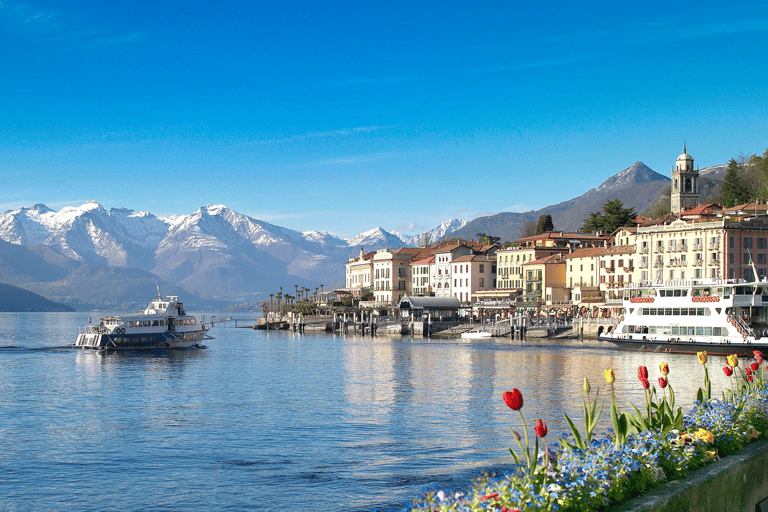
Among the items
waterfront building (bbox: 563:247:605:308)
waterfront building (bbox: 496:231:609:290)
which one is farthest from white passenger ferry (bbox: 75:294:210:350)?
waterfront building (bbox: 496:231:609:290)

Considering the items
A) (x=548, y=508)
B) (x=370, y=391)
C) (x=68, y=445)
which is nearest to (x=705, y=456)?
(x=548, y=508)

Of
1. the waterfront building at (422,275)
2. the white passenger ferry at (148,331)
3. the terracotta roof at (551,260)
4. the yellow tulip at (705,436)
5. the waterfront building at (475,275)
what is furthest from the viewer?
the waterfront building at (422,275)

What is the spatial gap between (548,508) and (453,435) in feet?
68.3

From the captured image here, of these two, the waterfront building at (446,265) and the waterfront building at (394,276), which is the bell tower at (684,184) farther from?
the waterfront building at (394,276)

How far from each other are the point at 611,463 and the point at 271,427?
76.5 feet

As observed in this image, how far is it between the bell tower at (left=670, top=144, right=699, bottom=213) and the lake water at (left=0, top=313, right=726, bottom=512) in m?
74.4

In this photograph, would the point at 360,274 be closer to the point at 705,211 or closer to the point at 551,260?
the point at 551,260

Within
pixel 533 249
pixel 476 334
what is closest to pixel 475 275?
pixel 533 249

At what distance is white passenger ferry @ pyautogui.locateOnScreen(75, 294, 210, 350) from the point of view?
3381 inches

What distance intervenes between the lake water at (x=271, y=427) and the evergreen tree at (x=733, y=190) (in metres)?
76.0

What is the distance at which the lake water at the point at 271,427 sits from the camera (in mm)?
21703

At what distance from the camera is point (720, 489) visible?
436 inches

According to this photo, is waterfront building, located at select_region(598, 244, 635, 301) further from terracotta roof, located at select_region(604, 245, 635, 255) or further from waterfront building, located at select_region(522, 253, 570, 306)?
waterfront building, located at select_region(522, 253, 570, 306)

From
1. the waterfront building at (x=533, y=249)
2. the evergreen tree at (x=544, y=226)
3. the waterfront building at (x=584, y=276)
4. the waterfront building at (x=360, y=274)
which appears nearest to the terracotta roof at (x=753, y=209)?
the waterfront building at (x=584, y=276)
